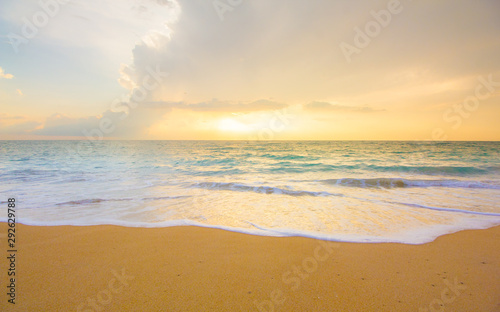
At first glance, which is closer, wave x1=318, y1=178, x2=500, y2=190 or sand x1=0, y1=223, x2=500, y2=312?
sand x1=0, y1=223, x2=500, y2=312

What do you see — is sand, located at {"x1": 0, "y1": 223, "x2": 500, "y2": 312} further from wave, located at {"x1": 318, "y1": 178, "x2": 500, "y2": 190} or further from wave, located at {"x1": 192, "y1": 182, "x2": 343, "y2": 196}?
wave, located at {"x1": 318, "y1": 178, "x2": 500, "y2": 190}

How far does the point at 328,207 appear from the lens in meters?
7.34

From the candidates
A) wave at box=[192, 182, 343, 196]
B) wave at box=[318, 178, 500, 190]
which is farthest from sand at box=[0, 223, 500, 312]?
wave at box=[318, 178, 500, 190]

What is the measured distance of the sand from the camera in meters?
2.65

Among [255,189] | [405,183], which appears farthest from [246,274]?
[405,183]

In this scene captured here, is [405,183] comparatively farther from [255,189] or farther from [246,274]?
[246,274]

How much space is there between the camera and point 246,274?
10.6 feet

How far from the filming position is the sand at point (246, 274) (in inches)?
104

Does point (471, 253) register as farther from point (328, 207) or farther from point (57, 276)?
point (57, 276)

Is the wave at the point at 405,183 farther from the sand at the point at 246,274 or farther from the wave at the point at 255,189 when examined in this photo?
the sand at the point at 246,274

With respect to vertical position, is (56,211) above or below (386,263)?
below

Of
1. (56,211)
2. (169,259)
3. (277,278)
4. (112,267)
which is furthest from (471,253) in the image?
(56,211)

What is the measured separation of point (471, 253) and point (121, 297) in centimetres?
563

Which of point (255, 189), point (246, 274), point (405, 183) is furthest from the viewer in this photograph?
point (405, 183)
